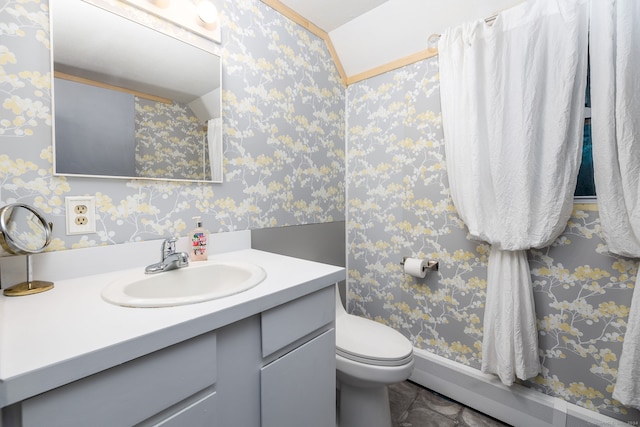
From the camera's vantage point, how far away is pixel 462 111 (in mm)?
1375

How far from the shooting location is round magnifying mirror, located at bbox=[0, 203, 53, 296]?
2.40ft

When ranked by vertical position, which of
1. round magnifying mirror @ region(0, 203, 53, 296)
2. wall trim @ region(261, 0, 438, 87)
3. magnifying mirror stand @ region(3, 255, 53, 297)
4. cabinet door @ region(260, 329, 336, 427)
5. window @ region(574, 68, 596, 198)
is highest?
wall trim @ region(261, 0, 438, 87)

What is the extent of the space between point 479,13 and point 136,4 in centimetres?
156

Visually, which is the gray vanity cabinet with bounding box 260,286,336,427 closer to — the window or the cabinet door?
the cabinet door

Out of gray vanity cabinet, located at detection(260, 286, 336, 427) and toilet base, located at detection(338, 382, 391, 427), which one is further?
toilet base, located at detection(338, 382, 391, 427)

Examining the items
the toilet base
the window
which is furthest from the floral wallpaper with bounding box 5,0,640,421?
the toilet base

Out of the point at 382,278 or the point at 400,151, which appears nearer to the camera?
the point at 400,151

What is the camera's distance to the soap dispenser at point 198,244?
3.67ft

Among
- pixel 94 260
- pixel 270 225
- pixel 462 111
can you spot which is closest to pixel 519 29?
pixel 462 111

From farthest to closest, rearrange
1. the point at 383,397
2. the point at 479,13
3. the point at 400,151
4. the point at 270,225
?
the point at 400,151
the point at 270,225
the point at 479,13
the point at 383,397

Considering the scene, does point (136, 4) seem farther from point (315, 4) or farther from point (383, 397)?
point (383, 397)

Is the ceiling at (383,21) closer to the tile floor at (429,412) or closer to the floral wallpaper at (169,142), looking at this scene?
the floral wallpaper at (169,142)

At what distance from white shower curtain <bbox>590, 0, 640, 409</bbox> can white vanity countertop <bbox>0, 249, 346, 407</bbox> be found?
1.21 m

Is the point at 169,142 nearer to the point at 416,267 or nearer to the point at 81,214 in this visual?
the point at 81,214
